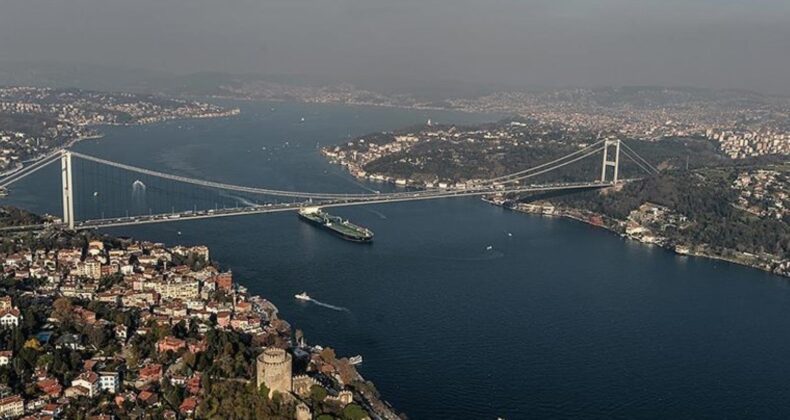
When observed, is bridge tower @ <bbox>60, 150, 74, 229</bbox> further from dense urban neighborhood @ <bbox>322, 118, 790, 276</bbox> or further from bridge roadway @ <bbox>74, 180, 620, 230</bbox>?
dense urban neighborhood @ <bbox>322, 118, 790, 276</bbox>

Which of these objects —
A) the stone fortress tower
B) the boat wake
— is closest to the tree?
the stone fortress tower

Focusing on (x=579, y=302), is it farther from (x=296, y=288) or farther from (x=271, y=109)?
(x=271, y=109)

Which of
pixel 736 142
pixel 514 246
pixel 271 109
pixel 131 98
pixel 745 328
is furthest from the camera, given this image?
pixel 271 109

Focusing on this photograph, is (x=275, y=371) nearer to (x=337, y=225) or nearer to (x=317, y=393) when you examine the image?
(x=317, y=393)

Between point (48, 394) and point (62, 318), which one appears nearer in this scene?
point (48, 394)

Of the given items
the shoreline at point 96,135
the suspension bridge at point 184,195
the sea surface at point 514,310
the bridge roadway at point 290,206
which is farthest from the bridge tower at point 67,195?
the shoreline at point 96,135

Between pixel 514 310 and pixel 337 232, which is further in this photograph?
pixel 337 232

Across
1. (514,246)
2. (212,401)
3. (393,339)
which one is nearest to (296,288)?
(393,339)

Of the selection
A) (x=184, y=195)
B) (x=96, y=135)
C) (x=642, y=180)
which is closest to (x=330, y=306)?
(x=184, y=195)
